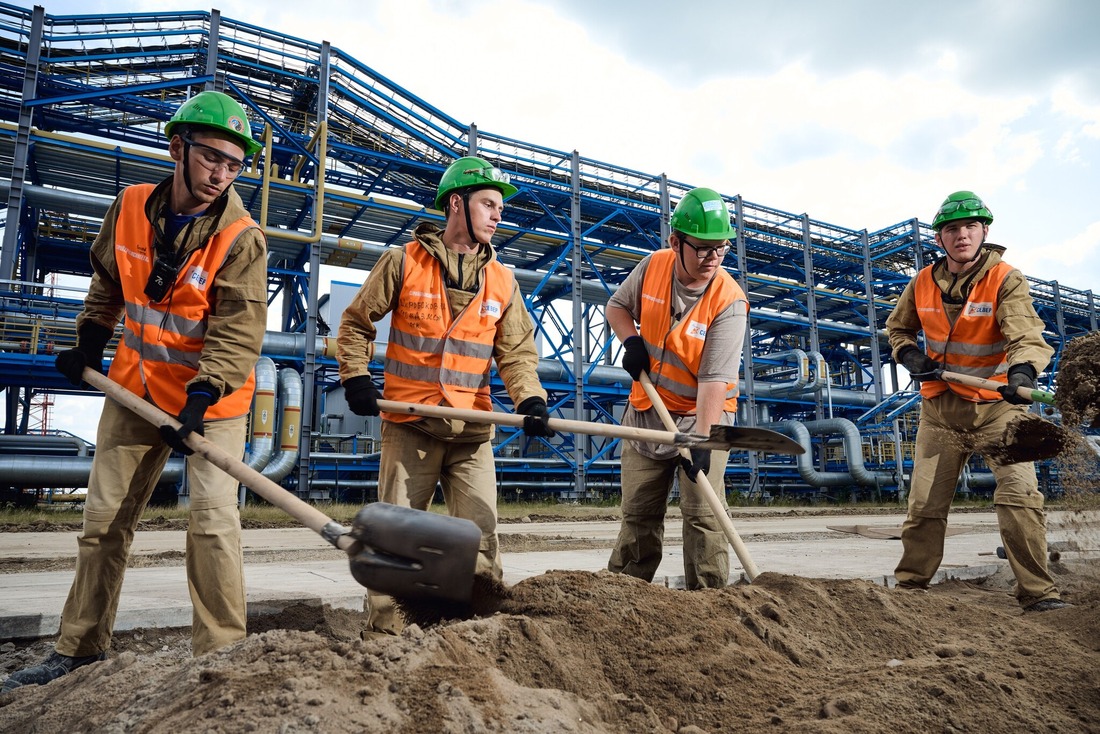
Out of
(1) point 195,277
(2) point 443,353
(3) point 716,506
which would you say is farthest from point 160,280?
(3) point 716,506

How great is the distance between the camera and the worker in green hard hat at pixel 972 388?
3.65 metres

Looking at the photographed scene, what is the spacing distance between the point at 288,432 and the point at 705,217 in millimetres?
12532

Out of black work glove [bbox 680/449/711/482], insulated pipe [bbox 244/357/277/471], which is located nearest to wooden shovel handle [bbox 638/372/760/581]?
black work glove [bbox 680/449/711/482]

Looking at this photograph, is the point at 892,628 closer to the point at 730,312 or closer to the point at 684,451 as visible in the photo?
the point at 684,451

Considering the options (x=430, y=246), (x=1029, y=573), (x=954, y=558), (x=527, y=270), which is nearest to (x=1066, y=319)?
(x=527, y=270)

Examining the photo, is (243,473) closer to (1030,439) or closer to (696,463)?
(696,463)

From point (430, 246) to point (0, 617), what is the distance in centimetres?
250

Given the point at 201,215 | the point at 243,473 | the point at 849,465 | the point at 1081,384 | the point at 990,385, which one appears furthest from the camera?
the point at 849,465

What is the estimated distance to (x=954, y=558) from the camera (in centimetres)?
612

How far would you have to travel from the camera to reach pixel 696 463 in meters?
3.24

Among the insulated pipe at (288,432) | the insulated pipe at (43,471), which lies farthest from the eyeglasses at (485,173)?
the insulated pipe at (288,432)

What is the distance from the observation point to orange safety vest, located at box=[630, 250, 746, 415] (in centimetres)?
350

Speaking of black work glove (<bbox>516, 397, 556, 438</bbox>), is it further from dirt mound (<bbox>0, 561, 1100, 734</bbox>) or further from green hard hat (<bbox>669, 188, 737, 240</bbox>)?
green hard hat (<bbox>669, 188, 737, 240</bbox>)

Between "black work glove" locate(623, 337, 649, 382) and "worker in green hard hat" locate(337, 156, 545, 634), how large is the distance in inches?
23.3
